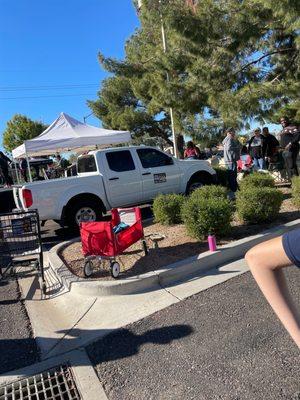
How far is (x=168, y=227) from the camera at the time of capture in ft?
25.3

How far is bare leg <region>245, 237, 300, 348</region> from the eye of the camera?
126 cm

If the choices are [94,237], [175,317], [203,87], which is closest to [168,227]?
[94,237]

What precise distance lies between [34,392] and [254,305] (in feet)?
7.07

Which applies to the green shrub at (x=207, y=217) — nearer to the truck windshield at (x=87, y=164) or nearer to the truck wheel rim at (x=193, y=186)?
the truck windshield at (x=87, y=164)

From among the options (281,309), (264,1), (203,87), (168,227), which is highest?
(264,1)

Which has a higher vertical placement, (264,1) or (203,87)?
(264,1)

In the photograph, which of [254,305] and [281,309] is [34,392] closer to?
[254,305]

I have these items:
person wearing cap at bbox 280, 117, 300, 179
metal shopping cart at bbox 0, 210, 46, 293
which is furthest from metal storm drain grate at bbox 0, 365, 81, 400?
person wearing cap at bbox 280, 117, 300, 179

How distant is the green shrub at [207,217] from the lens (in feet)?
20.0

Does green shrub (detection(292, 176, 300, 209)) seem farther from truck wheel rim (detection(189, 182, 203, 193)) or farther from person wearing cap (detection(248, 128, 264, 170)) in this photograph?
person wearing cap (detection(248, 128, 264, 170))

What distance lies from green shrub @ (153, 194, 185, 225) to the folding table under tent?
577 centimetres

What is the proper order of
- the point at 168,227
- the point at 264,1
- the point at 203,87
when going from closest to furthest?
1. the point at 168,227
2. the point at 264,1
3. the point at 203,87

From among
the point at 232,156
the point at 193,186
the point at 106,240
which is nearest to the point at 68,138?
the point at 193,186

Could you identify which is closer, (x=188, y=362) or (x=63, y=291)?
(x=188, y=362)
